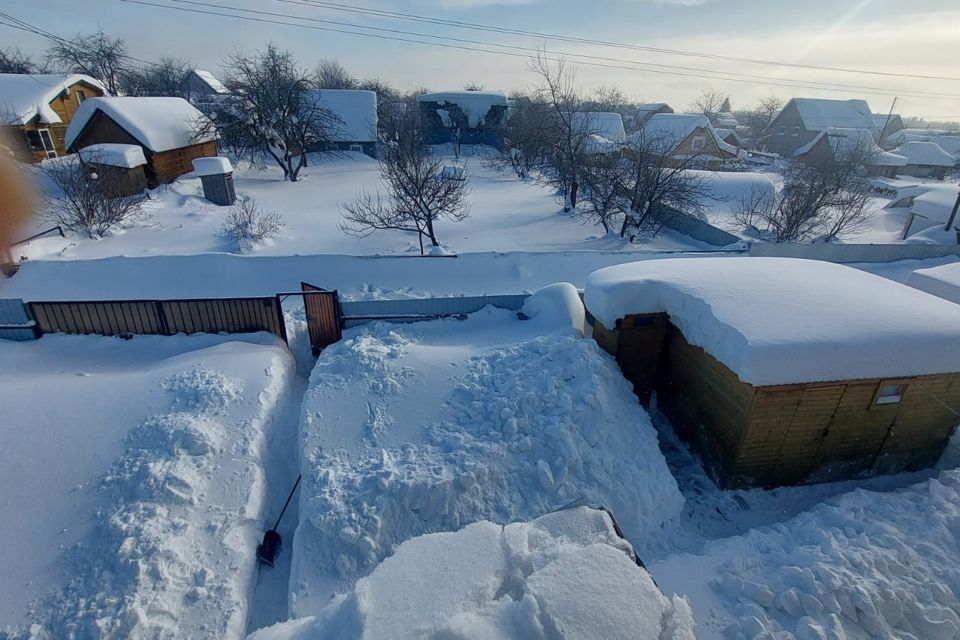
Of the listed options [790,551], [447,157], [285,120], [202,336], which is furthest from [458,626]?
[447,157]

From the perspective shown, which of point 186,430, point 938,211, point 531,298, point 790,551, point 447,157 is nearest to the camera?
point 790,551

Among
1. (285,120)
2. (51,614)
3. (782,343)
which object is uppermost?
(285,120)

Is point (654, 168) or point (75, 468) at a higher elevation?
point (654, 168)

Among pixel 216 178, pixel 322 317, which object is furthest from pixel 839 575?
pixel 216 178

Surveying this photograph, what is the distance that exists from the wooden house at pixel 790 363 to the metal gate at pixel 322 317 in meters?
4.45

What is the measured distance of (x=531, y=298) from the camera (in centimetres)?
909

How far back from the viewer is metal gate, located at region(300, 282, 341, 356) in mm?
7988

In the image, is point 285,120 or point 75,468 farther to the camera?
point 285,120

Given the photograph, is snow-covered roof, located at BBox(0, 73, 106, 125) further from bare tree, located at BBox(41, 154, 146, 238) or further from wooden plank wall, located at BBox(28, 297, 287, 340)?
wooden plank wall, located at BBox(28, 297, 287, 340)

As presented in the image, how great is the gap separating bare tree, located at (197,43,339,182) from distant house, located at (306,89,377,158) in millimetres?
4976

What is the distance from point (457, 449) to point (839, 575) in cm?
386

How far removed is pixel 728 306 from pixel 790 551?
2.78 meters

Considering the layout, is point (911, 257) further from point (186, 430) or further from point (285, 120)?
point (285, 120)

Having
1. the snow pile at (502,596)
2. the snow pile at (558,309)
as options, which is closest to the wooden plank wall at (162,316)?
the snow pile at (558,309)
